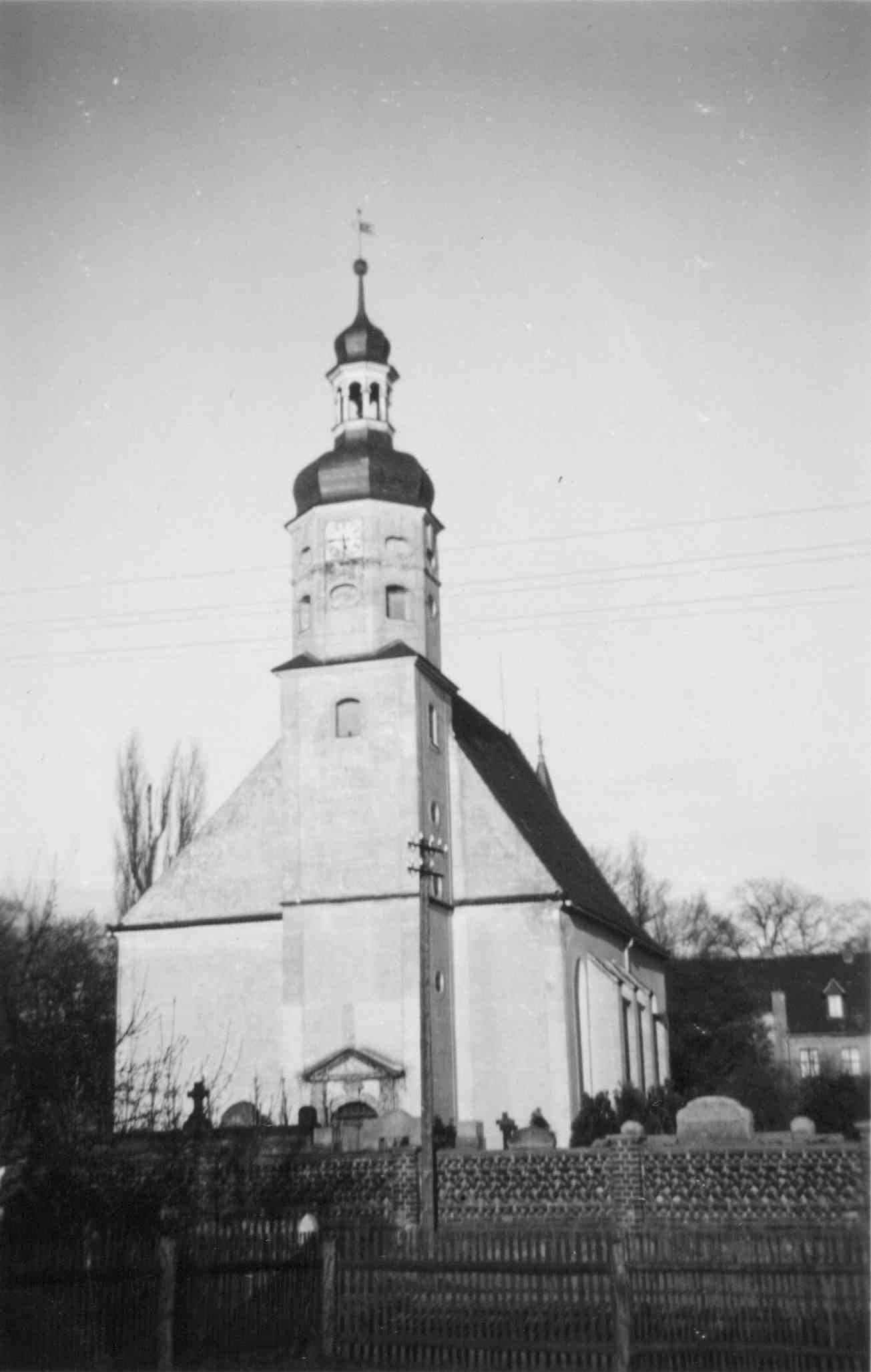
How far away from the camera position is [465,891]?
34531mm

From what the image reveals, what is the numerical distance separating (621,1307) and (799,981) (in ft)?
180

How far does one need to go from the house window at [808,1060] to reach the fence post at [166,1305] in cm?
5201

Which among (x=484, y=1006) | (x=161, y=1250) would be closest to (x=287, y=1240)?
(x=161, y=1250)

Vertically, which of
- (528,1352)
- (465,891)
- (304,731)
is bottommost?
(528,1352)

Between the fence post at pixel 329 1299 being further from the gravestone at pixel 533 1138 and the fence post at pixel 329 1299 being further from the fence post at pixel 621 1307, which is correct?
the gravestone at pixel 533 1138

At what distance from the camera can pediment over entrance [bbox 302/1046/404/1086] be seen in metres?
30.4

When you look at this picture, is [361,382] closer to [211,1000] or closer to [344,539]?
[344,539]

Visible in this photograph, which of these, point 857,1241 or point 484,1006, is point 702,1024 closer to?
point 484,1006

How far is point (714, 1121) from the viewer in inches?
813

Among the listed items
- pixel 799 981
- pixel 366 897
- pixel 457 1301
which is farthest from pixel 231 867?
pixel 799 981

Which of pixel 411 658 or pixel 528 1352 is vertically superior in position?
pixel 411 658

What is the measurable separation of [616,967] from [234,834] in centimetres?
1114

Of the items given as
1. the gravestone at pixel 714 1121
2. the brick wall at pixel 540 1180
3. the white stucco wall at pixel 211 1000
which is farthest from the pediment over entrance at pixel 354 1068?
the gravestone at pixel 714 1121

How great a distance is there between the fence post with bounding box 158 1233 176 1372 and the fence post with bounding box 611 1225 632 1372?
3.89m
